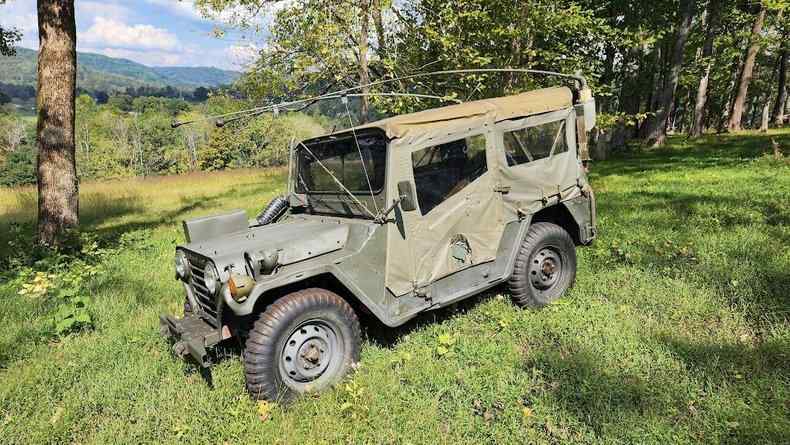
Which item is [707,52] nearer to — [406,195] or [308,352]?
[406,195]

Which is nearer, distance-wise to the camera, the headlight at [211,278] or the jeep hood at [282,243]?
the headlight at [211,278]

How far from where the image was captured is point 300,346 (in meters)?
3.60

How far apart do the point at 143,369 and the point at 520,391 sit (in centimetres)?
328

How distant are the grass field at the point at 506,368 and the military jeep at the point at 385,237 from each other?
1.23ft

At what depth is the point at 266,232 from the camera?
14.2 ft

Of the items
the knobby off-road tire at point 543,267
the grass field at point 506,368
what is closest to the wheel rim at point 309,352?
the grass field at point 506,368

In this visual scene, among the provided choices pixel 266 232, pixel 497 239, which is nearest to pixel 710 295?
pixel 497 239

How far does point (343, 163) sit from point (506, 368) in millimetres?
2359

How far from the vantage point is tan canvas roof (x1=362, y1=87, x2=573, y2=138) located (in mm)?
3887

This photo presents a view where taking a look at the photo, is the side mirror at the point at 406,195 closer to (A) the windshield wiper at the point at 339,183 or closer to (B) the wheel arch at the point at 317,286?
(A) the windshield wiper at the point at 339,183

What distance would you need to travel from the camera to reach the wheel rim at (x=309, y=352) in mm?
3555

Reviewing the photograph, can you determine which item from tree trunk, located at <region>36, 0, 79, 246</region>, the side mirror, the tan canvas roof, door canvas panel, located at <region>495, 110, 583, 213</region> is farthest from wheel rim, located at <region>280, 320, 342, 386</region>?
tree trunk, located at <region>36, 0, 79, 246</region>

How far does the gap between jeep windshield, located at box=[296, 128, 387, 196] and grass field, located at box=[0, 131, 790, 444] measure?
1481 millimetres

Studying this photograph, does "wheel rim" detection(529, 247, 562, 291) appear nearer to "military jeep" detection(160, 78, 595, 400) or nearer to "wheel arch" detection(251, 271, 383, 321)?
"military jeep" detection(160, 78, 595, 400)
